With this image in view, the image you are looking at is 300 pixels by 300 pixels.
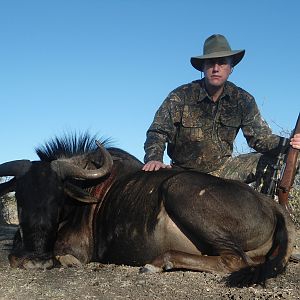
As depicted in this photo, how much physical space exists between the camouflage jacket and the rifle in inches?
36.5

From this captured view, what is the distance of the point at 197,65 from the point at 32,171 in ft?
8.94

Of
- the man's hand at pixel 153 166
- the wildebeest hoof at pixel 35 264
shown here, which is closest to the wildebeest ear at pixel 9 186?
the wildebeest hoof at pixel 35 264

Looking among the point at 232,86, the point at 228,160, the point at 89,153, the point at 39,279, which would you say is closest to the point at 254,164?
the point at 228,160

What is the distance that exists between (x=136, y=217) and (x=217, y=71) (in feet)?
7.92

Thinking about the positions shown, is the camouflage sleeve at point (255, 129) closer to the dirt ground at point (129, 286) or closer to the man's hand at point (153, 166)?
the man's hand at point (153, 166)

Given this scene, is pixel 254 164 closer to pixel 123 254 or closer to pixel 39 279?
pixel 123 254

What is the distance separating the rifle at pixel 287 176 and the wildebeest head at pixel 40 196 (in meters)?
1.66

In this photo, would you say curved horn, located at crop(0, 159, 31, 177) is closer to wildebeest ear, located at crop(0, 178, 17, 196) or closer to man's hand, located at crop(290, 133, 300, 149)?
wildebeest ear, located at crop(0, 178, 17, 196)

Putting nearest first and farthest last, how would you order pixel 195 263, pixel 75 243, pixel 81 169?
pixel 195 263 < pixel 75 243 < pixel 81 169

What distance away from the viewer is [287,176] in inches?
226

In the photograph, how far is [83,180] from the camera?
5.74 metres

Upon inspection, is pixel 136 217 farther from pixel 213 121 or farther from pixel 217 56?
pixel 217 56

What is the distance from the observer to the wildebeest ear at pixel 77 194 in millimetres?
5445

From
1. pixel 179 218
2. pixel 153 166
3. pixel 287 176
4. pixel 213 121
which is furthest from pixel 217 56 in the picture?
pixel 179 218
